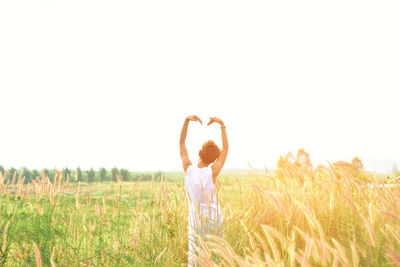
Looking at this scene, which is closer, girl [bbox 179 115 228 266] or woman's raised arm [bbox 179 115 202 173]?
girl [bbox 179 115 228 266]

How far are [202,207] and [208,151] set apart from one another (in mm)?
657

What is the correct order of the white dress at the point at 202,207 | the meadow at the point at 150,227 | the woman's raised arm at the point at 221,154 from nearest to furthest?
the meadow at the point at 150,227 < the white dress at the point at 202,207 < the woman's raised arm at the point at 221,154

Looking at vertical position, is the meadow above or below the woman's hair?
below

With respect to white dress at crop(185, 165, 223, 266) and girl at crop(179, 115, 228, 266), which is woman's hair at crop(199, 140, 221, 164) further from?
white dress at crop(185, 165, 223, 266)

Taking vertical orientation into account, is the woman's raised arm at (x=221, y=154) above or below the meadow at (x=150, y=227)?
above

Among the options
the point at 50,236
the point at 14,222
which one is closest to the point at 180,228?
the point at 50,236

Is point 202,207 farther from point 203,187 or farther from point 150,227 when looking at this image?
point 150,227

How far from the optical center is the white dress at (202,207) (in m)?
3.46

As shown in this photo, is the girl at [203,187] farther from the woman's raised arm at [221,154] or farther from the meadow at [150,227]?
the meadow at [150,227]

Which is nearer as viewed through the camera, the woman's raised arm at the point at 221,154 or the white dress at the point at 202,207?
the white dress at the point at 202,207

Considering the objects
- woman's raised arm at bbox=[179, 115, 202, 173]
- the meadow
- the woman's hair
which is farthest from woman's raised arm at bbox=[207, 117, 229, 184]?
the meadow

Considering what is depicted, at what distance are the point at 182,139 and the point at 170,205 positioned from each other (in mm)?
1464

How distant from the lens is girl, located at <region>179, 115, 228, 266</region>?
3.47 meters

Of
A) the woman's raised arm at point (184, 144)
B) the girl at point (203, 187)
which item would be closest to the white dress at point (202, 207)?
the girl at point (203, 187)
